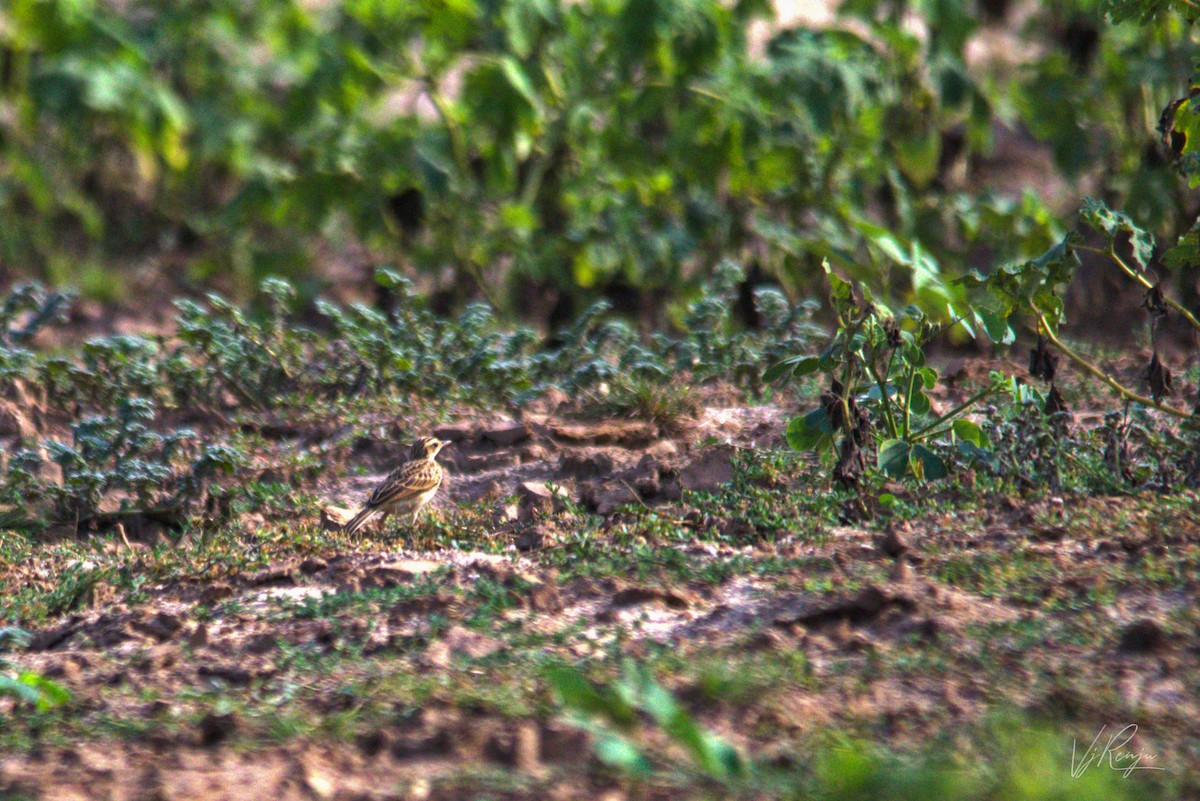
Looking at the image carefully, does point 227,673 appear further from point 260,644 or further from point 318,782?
point 318,782

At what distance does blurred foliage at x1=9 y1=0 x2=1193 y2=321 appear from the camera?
8.52 meters

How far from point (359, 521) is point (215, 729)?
204 centimetres

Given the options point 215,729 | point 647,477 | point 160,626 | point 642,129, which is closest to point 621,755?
point 215,729

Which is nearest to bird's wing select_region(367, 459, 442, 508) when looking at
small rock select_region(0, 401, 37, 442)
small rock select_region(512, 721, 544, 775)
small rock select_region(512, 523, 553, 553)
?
small rock select_region(512, 523, 553, 553)

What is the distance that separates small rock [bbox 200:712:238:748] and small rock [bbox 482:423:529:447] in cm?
292

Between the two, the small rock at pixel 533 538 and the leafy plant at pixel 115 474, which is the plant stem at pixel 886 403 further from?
the leafy plant at pixel 115 474

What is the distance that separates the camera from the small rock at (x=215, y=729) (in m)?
3.30

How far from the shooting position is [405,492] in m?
5.31

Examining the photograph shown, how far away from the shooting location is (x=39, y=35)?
9.15 metres

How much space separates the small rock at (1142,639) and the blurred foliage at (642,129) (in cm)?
490

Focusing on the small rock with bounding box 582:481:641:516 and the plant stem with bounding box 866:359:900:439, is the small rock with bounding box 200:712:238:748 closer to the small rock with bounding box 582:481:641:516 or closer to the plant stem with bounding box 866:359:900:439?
the small rock with bounding box 582:481:641:516

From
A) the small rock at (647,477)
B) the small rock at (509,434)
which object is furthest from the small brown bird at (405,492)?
the small rock at (647,477)

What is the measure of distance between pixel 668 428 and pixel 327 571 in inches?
76.7

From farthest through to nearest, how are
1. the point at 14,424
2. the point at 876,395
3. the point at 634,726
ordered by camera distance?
the point at 14,424 → the point at 876,395 → the point at 634,726
